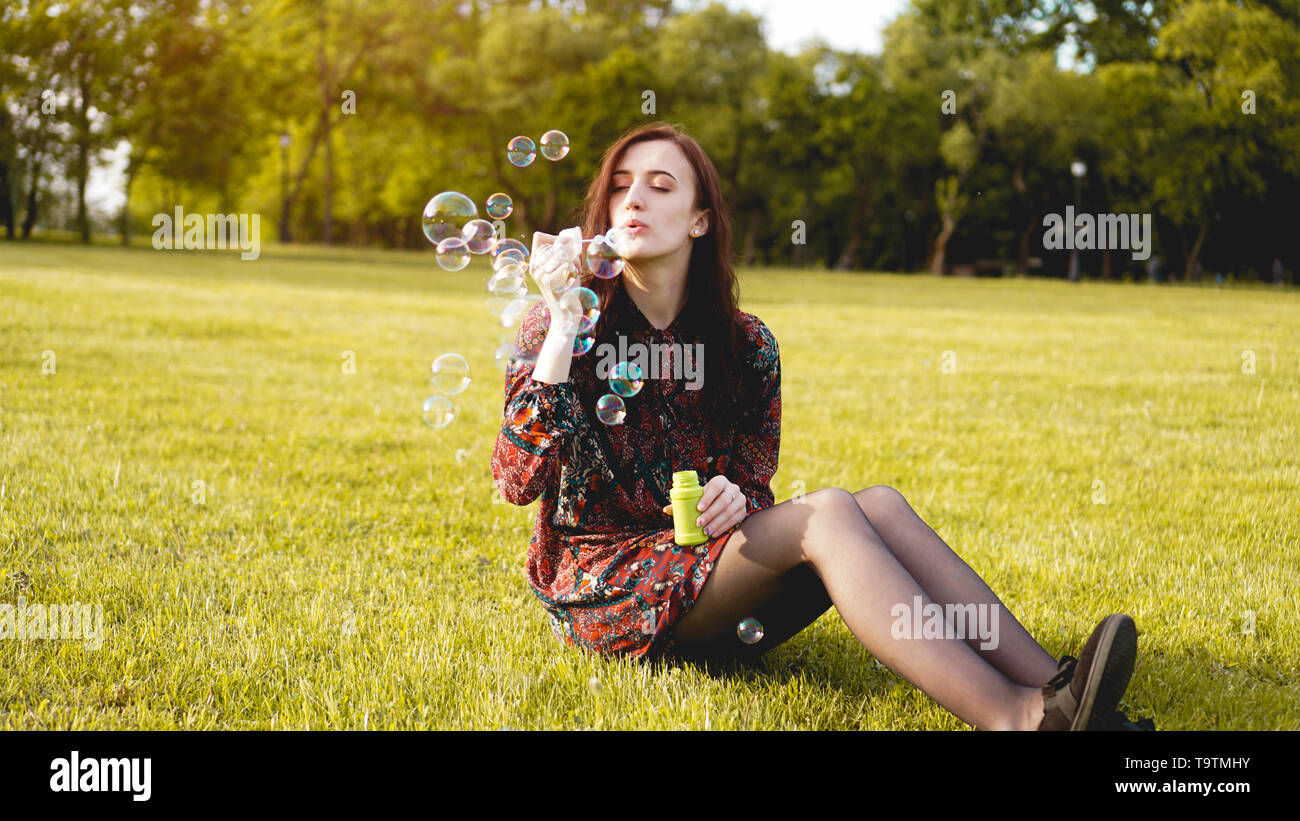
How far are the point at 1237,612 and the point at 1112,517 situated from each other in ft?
5.51

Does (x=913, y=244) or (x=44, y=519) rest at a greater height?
(x=913, y=244)

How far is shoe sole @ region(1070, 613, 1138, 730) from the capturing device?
100 inches

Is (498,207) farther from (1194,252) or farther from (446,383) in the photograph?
(1194,252)

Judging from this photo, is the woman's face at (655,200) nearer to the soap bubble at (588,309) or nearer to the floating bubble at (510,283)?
the soap bubble at (588,309)

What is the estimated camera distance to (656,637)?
3295 mm

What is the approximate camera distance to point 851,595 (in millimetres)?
2920

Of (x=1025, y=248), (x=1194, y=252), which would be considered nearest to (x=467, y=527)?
(x=1025, y=248)

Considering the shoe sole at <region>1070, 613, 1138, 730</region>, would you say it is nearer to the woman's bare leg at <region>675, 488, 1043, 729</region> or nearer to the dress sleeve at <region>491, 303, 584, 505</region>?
the woman's bare leg at <region>675, 488, 1043, 729</region>

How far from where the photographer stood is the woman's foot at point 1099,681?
2545mm

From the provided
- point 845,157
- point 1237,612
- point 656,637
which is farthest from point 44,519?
point 845,157

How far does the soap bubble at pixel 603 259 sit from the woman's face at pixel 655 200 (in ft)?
0.13

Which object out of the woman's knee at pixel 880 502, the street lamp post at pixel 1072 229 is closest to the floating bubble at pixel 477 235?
the woman's knee at pixel 880 502

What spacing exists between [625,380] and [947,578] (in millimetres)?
1211

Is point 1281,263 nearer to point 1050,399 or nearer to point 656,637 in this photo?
point 1050,399
